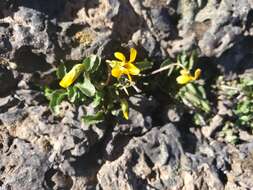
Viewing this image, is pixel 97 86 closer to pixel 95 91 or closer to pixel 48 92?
pixel 95 91

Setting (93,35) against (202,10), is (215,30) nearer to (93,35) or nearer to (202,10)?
(202,10)

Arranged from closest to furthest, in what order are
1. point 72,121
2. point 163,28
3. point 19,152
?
point 19,152, point 72,121, point 163,28

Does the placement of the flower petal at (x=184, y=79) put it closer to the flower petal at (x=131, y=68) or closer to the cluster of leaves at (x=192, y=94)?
the cluster of leaves at (x=192, y=94)

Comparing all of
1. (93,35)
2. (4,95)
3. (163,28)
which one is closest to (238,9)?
(163,28)

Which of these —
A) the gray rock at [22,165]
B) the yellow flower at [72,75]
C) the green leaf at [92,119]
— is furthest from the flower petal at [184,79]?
the gray rock at [22,165]

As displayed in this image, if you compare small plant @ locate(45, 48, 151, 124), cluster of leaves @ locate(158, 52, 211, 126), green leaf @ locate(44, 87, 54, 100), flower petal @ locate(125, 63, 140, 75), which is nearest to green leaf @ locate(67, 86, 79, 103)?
small plant @ locate(45, 48, 151, 124)

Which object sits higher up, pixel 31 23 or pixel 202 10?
pixel 31 23

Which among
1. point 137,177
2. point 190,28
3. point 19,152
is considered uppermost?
point 190,28
